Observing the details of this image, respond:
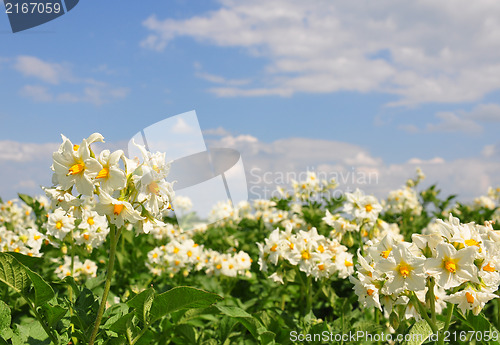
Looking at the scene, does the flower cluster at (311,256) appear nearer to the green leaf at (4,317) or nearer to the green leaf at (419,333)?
the green leaf at (419,333)

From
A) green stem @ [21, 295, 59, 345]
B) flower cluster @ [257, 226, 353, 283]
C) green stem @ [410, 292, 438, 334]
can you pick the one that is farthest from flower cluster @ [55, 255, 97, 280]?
green stem @ [410, 292, 438, 334]

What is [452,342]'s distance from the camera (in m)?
3.14

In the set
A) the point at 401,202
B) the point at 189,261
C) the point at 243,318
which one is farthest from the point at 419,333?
the point at 401,202

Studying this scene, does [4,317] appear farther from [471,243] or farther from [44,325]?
[471,243]

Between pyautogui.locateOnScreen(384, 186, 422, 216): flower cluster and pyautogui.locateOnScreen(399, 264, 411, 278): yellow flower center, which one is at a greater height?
pyautogui.locateOnScreen(399, 264, 411, 278): yellow flower center

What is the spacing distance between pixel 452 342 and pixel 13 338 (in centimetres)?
270

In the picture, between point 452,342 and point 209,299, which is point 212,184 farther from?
point 209,299

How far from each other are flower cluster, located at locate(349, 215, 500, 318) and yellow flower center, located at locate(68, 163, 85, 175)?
141 cm

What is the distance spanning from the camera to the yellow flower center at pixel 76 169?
1.90 m

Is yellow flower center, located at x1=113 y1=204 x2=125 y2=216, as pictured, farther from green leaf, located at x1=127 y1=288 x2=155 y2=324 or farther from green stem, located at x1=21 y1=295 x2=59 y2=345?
green stem, located at x1=21 y1=295 x2=59 y2=345

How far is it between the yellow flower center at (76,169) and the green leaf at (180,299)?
24.5 inches

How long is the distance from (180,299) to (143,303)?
158 mm

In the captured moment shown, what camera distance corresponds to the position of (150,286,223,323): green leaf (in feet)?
6.38

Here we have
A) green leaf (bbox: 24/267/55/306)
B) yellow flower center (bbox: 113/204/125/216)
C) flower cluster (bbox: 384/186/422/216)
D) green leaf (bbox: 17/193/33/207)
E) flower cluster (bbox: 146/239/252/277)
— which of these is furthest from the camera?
flower cluster (bbox: 384/186/422/216)
